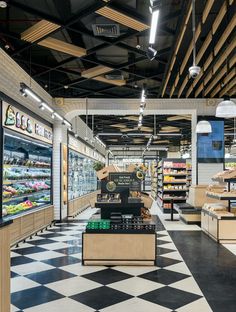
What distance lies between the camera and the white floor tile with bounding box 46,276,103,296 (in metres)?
4.36

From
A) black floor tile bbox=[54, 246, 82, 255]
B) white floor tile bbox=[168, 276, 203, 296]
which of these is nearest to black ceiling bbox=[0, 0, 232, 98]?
white floor tile bbox=[168, 276, 203, 296]

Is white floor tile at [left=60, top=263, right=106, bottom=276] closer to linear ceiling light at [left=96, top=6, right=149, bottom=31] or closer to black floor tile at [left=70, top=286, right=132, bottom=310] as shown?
black floor tile at [left=70, top=286, right=132, bottom=310]

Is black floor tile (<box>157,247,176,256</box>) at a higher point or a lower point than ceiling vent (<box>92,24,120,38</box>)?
lower

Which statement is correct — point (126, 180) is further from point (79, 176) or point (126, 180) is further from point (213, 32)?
point (79, 176)

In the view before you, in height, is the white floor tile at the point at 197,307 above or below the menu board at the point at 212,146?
below

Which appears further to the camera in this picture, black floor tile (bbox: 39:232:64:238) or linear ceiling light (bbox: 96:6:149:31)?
black floor tile (bbox: 39:232:64:238)

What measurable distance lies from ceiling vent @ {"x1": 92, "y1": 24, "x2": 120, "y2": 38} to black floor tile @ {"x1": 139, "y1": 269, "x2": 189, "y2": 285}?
395 centimetres

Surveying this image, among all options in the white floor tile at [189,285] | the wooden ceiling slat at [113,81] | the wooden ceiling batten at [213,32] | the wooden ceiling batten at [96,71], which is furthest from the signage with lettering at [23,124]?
the white floor tile at [189,285]

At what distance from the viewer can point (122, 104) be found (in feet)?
36.5

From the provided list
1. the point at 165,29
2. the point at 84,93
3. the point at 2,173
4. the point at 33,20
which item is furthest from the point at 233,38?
the point at 84,93

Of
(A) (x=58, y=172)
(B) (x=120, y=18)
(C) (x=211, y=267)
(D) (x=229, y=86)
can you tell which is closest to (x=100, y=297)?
(C) (x=211, y=267)

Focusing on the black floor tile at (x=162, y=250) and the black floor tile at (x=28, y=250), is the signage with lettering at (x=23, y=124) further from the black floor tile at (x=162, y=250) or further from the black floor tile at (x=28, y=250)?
the black floor tile at (x=162, y=250)

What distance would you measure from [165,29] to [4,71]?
298 cm

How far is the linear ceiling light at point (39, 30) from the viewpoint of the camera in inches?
221
